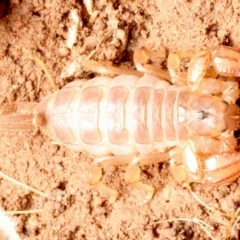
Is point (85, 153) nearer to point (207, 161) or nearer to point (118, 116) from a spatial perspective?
point (118, 116)

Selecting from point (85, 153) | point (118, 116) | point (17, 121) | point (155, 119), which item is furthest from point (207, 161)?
point (17, 121)

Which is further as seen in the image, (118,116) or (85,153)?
(85,153)

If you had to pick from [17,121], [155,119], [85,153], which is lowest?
[85,153]

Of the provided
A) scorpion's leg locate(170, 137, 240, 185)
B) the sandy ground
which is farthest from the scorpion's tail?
scorpion's leg locate(170, 137, 240, 185)

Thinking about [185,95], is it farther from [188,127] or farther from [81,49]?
[81,49]

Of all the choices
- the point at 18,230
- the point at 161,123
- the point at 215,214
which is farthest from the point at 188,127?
the point at 18,230

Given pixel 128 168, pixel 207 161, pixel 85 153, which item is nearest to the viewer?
pixel 207 161

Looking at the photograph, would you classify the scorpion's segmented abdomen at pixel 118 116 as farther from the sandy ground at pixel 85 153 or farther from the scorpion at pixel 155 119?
the sandy ground at pixel 85 153

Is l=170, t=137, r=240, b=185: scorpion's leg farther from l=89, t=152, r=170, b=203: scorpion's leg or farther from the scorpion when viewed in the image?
l=89, t=152, r=170, b=203: scorpion's leg
